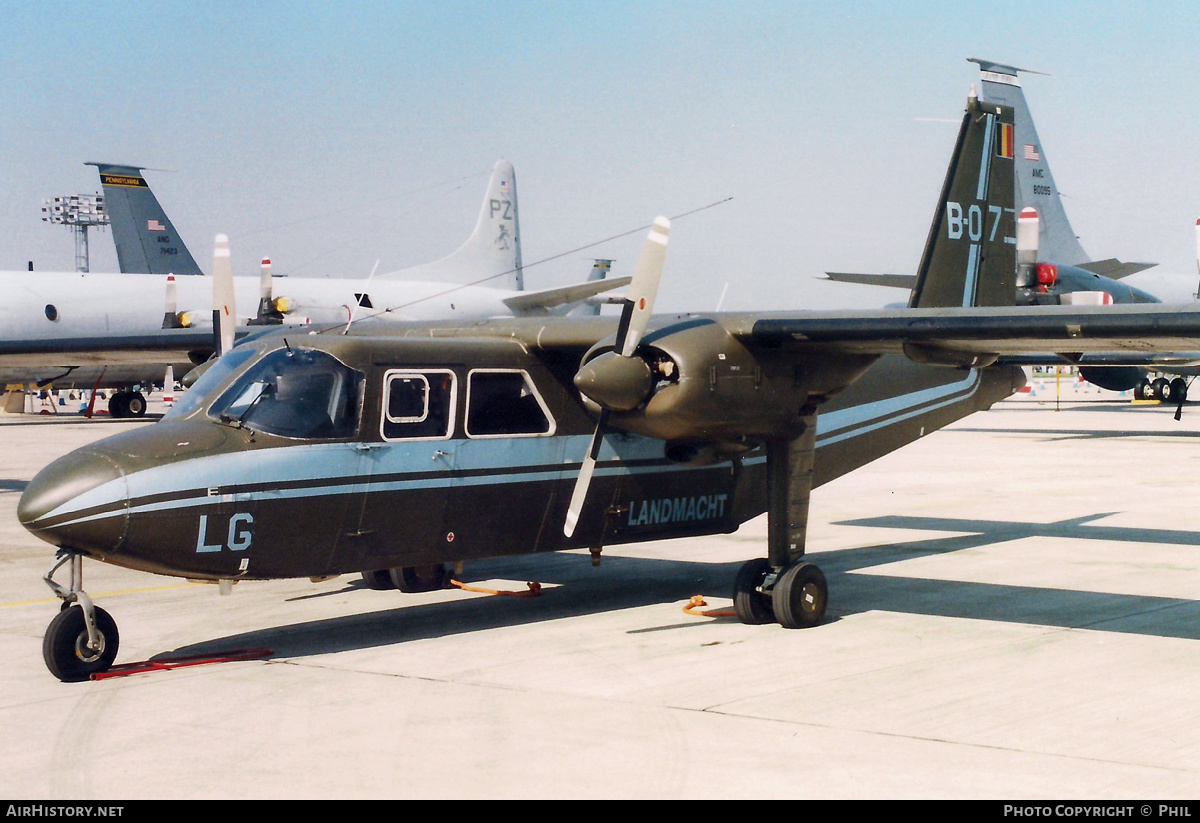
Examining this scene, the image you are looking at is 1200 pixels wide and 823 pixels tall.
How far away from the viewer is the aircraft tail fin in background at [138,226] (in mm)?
48031

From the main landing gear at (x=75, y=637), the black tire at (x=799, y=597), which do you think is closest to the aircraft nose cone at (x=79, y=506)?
the main landing gear at (x=75, y=637)

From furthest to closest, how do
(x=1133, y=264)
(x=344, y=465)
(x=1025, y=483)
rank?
(x=1133, y=264) → (x=1025, y=483) → (x=344, y=465)

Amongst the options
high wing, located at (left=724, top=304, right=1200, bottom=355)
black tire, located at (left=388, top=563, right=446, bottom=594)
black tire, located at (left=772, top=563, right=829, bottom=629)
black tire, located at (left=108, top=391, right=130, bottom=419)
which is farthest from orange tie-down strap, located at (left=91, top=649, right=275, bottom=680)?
black tire, located at (left=108, top=391, right=130, bottom=419)

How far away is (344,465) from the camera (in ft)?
32.2

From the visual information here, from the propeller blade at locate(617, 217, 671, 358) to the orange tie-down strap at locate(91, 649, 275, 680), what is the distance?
3.94 meters

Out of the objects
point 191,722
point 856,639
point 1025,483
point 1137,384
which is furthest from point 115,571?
point 1137,384

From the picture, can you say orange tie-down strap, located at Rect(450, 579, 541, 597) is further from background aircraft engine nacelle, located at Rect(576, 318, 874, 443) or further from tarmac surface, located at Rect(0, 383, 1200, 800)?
background aircraft engine nacelle, located at Rect(576, 318, 874, 443)

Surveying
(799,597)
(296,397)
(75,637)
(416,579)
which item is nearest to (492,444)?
(296,397)

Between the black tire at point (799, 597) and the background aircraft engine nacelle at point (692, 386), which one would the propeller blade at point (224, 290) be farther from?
the black tire at point (799, 597)

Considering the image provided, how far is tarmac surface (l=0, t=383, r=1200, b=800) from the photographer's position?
6.66m

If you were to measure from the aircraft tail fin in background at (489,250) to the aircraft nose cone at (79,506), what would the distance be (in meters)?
38.7

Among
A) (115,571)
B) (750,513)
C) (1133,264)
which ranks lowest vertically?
(115,571)
